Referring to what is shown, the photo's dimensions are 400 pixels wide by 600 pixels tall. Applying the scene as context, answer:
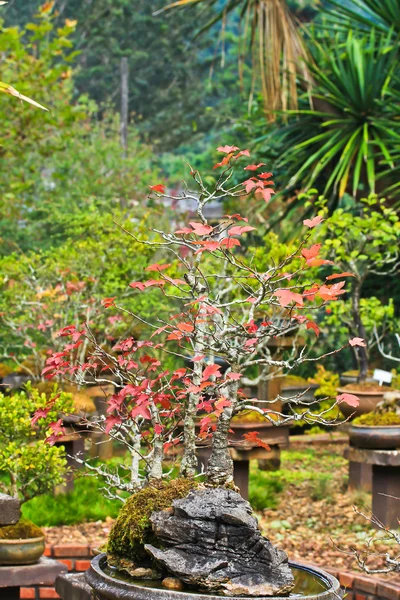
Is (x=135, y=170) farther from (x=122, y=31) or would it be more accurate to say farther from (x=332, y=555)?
(x=122, y=31)

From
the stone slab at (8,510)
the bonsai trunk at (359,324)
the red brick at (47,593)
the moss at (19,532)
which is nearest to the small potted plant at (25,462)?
the moss at (19,532)

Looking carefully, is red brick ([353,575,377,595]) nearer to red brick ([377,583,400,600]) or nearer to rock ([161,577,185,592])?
red brick ([377,583,400,600])

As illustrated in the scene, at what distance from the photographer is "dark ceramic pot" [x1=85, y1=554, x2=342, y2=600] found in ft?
9.38

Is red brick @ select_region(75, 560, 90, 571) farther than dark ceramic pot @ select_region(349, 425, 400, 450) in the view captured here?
No

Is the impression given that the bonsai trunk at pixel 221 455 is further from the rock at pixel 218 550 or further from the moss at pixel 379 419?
the moss at pixel 379 419

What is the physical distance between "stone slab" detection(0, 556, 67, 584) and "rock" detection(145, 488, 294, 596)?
149 centimetres

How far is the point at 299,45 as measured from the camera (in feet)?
30.7

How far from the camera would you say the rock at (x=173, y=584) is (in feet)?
9.92

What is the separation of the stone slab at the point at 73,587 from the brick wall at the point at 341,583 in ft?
4.38

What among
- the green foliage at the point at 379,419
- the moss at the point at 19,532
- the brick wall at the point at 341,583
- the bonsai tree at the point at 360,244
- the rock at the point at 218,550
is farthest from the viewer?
the bonsai tree at the point at 360,244

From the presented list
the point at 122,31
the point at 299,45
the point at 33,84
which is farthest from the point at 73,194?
the point at 122,31

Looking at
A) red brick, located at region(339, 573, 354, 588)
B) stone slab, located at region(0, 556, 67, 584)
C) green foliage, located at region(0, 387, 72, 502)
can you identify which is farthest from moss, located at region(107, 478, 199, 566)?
red brick, located at region(339, 573, 354, 588)

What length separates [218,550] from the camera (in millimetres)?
3082

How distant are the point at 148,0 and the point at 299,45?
1843 centimetres
